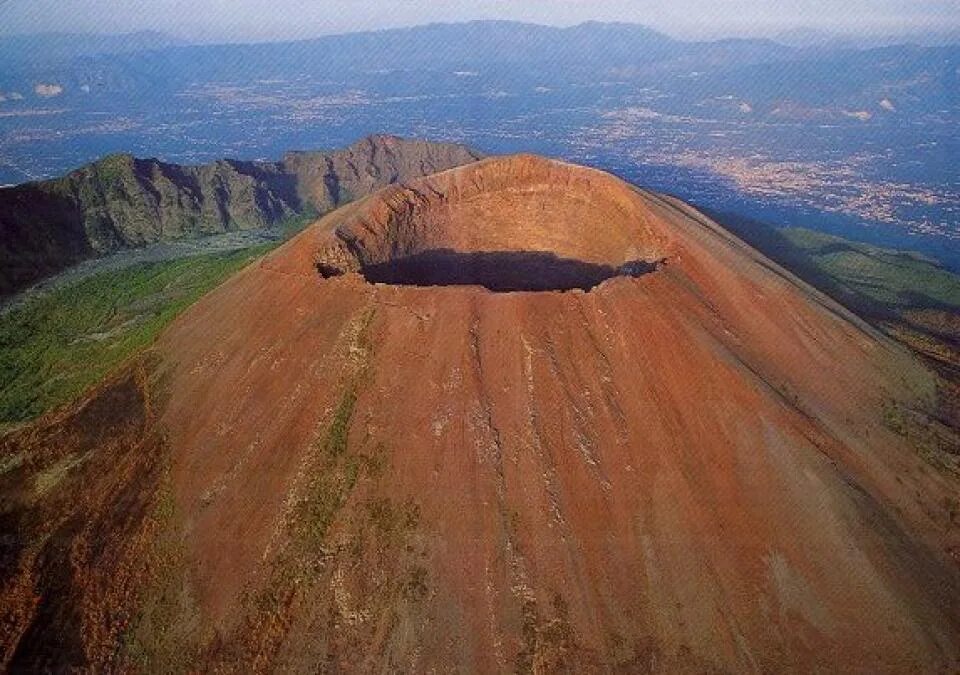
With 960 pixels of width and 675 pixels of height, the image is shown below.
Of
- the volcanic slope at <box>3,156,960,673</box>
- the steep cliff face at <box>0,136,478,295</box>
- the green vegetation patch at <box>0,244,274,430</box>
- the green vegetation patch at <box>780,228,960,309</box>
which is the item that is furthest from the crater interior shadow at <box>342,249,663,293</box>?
the steep cliff face at <box>0,136,478,295</box>

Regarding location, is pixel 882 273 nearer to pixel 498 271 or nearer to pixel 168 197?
pixel 498 271

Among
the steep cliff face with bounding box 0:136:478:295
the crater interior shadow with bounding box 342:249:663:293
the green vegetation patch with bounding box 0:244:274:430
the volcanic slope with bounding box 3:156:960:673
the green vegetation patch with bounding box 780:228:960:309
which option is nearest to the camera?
the volcanic slope with bounding box 3:156:960:673

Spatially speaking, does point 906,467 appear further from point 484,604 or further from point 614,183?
point 614,183

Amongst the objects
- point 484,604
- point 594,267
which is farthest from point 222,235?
point 484,604

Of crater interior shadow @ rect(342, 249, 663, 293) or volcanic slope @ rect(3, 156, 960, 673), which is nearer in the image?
volcanic slope @ rect(3, 156, 960, 673)

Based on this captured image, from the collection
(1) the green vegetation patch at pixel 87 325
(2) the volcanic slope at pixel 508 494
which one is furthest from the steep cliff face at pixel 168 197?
(2) the volcanic slope at pixel 508 494

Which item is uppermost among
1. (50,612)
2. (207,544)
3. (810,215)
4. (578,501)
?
(578,501)

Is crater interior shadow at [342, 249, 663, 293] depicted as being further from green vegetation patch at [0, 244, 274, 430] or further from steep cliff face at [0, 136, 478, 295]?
steep cliff face at [0, 136, 478, 295]
